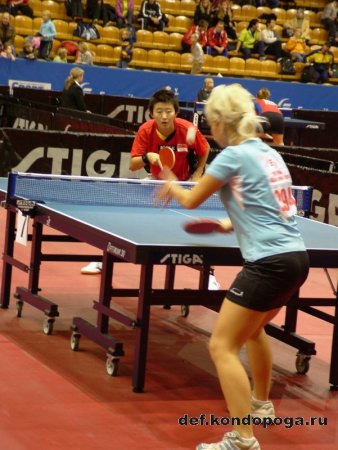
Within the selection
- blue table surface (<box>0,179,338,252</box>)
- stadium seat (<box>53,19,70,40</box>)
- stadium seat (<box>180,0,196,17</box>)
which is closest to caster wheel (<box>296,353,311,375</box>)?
blue table surface (<box>0,179,338,252</box>)

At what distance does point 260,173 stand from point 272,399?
1755 millimetres

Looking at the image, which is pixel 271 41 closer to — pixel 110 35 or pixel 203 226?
pixel 110 35

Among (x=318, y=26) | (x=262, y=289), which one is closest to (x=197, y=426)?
(x=262, y=289)

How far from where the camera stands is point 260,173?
4.42 meters

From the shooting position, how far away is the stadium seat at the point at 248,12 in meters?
26.3

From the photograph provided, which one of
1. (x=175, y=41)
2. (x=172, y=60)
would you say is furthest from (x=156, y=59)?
(x=175, y=41)

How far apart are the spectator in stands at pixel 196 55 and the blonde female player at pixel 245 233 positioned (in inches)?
762

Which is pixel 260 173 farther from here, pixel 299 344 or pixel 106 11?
pixel 106 11

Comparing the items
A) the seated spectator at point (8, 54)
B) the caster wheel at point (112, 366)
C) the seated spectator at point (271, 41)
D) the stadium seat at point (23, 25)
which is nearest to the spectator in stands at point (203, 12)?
the seated spectator at point (271, 41)

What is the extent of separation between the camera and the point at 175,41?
25.0 metres

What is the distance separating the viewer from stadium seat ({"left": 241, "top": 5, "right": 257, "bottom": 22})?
26.3 metres

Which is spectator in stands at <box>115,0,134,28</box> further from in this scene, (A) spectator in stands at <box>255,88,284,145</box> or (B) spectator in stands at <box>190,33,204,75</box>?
(A) spectator in stands at <box>255,88,284,145</box>

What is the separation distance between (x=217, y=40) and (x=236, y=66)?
85 centimetres

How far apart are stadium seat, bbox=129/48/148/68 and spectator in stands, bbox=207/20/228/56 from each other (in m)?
1.64
